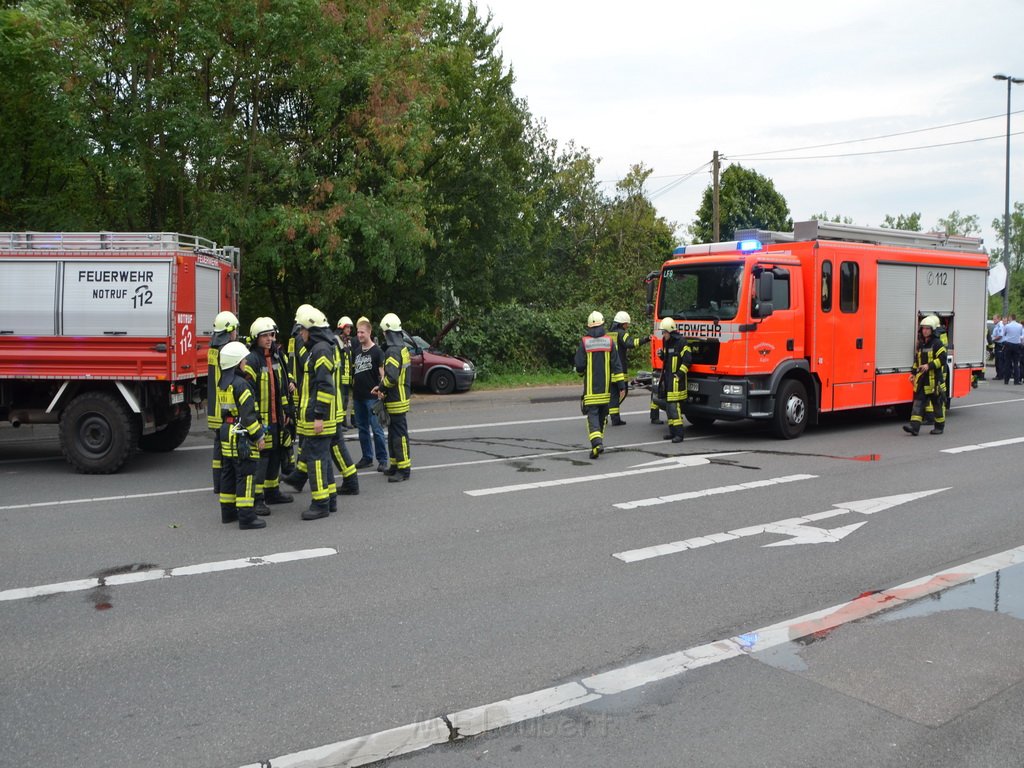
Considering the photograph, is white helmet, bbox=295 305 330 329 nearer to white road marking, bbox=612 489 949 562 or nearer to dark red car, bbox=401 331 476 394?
white road marking, bbox=612 489 949 562

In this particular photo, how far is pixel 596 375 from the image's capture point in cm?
1108

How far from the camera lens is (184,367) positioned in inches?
400

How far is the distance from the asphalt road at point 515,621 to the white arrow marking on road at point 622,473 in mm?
110

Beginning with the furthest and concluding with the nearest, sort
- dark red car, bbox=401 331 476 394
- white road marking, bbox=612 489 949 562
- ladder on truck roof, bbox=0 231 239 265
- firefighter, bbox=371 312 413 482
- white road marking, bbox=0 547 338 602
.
Result: dark red car, bbox=401 331 476 394 → ladder on truck roof, bbox=0 231 239 265 → firefighter, bbox=371 312 413 482 → white road marking, bbox=612 489 949 562 → white road marking, bbox=0 547 338 602

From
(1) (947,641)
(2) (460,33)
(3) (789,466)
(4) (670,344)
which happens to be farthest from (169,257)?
(2) (460,33)

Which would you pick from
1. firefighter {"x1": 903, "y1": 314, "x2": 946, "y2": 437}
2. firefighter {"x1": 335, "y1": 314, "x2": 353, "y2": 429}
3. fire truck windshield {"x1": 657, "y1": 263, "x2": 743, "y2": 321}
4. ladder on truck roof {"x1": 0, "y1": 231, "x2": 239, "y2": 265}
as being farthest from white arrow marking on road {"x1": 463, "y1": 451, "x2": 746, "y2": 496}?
ladder on truck roof {"x1": 0, "y1": 231, "x2": 239, "y2": 265}

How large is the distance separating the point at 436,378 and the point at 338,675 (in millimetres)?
15257

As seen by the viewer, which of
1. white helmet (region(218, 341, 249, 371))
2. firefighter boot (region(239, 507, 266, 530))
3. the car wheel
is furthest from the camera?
the car wheel

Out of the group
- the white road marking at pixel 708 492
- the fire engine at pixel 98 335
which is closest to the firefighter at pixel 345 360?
the fire engine at pixel 98 335

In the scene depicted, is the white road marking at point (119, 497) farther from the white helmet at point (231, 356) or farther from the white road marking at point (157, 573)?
the white road marking at point (157, 573)

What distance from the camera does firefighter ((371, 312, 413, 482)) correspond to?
31.3 feet

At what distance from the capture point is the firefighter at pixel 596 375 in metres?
11.0

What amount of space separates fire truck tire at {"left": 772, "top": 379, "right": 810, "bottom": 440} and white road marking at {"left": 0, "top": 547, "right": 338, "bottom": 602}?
24.7 ft

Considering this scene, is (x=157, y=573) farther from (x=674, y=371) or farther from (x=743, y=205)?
(x=743, y=205)
